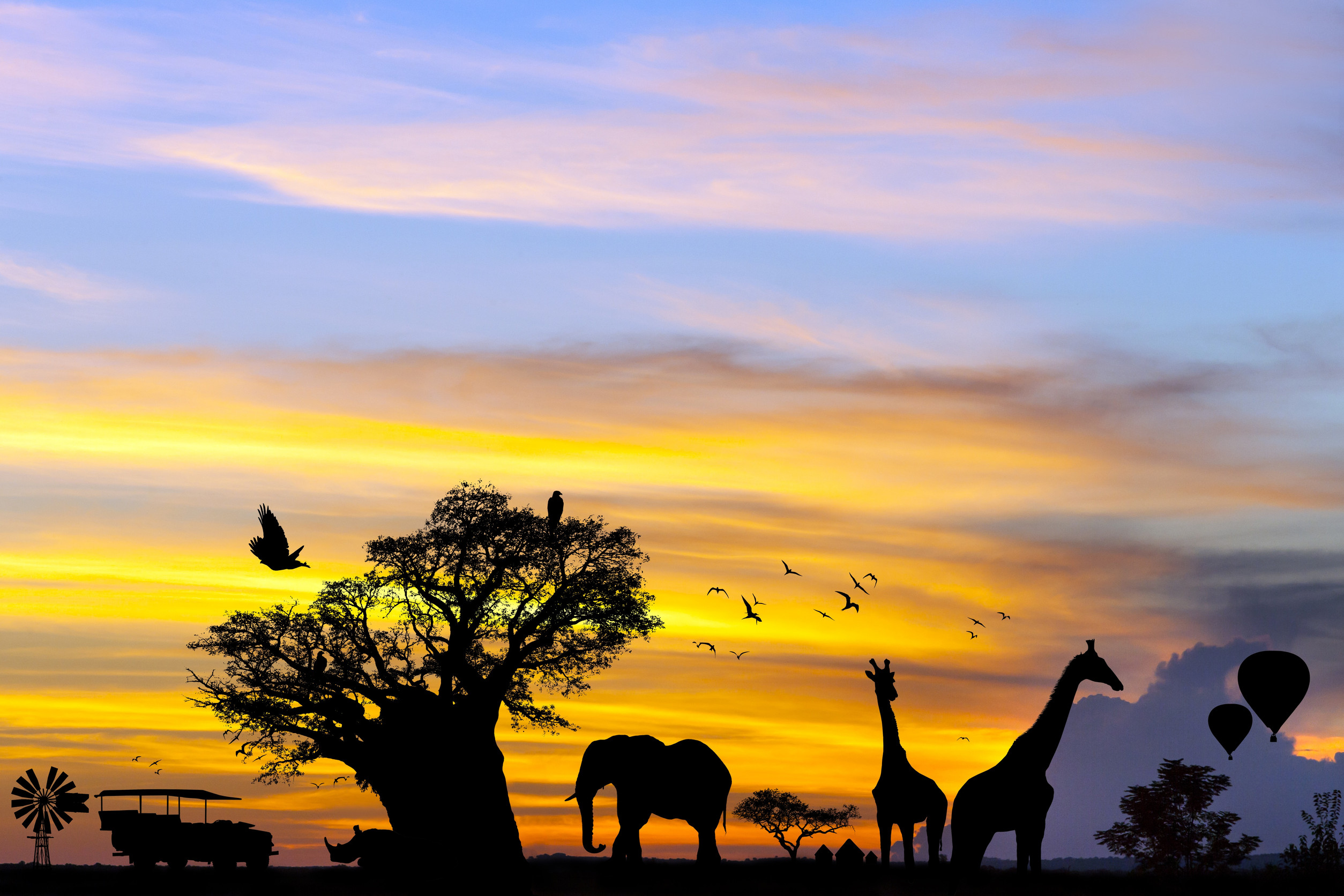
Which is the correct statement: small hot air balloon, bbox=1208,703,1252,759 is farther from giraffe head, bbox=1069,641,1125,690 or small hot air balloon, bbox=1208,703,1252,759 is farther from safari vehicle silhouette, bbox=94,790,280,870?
safari vehicle silhouette, bbox=94,790,280,870

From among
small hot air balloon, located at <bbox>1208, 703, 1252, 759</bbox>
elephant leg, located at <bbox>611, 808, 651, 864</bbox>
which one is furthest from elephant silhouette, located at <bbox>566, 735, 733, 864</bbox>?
small hot air balloon, located at <bbox>1208, 703, 1252, 759</bbox>

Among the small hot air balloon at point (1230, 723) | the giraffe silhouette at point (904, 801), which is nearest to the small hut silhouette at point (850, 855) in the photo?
the giraffe silhouette at point (904, 801)

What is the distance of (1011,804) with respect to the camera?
35000 millimetres

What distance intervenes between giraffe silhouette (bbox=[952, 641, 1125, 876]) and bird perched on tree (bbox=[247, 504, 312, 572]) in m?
19.4

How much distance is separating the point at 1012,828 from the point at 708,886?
8864 mm

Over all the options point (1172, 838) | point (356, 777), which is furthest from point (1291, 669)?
point (356, 777)

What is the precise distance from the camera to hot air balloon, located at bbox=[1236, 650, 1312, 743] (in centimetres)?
4275

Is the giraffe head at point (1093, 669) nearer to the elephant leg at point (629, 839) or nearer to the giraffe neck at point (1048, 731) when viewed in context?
the giraffe neck at point (1048, 731)

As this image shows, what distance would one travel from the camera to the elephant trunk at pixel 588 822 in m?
43.5

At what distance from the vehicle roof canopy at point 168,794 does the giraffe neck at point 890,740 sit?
21485 millimetres

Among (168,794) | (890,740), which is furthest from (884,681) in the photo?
(168,794)

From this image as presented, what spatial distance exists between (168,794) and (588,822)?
1370 centimetres

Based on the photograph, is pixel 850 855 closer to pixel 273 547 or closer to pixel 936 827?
pixel 936 827

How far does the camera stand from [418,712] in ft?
136
